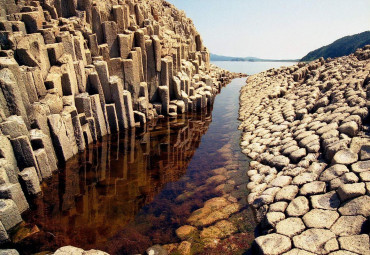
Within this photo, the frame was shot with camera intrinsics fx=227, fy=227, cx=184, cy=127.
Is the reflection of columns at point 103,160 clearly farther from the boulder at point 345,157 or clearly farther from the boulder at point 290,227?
the boulder at point 345,157

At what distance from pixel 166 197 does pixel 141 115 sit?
662 centimetres

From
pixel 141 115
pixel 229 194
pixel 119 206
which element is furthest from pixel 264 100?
pixel 119 206

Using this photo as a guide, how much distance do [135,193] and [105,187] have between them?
1003 millimetres

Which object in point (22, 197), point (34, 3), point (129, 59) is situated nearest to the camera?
point (22, 197)

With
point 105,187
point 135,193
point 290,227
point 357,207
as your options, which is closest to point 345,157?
point 357,207

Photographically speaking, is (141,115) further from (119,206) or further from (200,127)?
(119,206)

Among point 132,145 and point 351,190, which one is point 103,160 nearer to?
point 132,145

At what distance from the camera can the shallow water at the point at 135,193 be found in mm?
4902

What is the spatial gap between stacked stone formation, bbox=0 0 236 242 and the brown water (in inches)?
25.7

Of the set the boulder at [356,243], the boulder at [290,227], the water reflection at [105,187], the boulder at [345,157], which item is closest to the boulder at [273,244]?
the boulder at [290,227]

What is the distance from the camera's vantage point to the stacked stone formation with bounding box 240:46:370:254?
12.4 ft

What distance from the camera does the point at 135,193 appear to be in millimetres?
6512

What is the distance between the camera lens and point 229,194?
6.40 m

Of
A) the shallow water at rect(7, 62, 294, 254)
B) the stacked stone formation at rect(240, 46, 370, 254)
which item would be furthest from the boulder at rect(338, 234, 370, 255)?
the shallow water at rect(7, 62, 294, 254)
